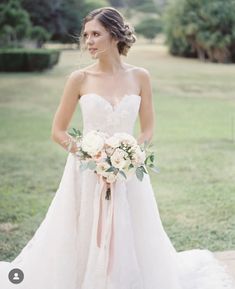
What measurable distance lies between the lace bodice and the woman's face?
18cm

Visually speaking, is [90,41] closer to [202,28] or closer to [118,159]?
[118,159]

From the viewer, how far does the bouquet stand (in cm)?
216

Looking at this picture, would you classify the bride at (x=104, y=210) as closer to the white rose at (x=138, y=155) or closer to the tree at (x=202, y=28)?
the white rose at (x=138, y=155)

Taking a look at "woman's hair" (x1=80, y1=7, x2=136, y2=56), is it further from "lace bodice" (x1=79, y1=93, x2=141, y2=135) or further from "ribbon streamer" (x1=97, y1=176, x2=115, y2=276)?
"ribbon streamer" (x1=97, y1=176, x2=115, y2=276)

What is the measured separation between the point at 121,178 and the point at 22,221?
2.03m

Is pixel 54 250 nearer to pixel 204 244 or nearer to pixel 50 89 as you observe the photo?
pixel 204 244

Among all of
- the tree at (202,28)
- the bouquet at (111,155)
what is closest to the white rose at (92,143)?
the bouquet at (111,155)

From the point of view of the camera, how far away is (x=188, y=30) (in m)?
10.6

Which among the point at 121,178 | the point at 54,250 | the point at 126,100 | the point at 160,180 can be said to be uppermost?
the point at 126,100

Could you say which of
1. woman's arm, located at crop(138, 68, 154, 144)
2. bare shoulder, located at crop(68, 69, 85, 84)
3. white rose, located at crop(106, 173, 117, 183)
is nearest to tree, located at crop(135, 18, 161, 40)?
woman's arm, located at crop(138, 68, 154, 144)

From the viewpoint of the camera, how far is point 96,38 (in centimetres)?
232

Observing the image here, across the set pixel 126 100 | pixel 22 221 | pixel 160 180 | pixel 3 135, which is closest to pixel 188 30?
pixel 3 135

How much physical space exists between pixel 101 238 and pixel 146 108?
599 millimetres

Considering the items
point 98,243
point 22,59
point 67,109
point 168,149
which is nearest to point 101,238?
point 98,243
